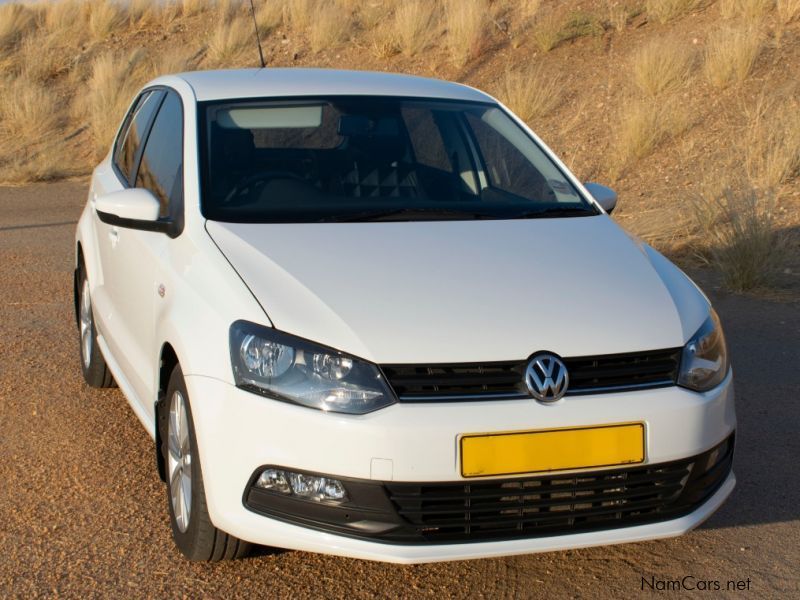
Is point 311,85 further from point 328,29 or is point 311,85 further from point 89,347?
point 328,29

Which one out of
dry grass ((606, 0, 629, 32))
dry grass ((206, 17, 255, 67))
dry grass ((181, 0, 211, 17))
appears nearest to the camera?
dry grass ((606, 0, 629, 32))

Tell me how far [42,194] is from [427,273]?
11.5 meters

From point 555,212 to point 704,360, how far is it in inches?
43.8

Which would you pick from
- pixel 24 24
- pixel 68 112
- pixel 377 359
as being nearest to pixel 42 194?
pixel 68 112

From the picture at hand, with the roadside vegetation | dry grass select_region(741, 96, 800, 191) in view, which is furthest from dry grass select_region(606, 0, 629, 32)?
dry grass select_region(741, 96, 800, 191)

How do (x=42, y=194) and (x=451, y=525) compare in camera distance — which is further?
(x=42, y=194)

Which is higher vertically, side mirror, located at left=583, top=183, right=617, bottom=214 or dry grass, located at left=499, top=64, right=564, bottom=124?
side mirror, located at left=583, top=183, right=617, bottom=214

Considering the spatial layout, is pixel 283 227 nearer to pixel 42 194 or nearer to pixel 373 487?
pixel 373 487

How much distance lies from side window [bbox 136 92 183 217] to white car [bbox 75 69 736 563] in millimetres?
59

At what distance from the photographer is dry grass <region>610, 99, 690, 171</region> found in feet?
41.3

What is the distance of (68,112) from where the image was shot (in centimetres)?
2045

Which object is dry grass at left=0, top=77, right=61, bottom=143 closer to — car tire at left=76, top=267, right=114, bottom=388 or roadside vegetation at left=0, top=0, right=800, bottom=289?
roadside vegetation at left=0, top=0, right=800, bottom=289

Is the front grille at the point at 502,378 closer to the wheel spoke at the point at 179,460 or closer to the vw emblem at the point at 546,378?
the vw emblem at the point at 546,378

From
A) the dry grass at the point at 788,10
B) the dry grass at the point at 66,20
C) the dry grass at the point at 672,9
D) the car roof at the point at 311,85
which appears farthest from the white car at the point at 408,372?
the dry grass at the point at 66,20
